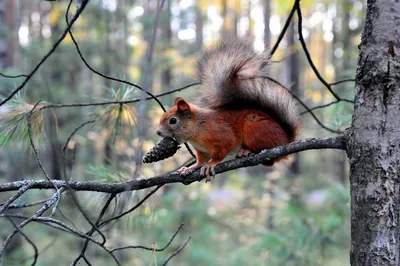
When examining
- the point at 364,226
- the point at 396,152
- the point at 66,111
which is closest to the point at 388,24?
the point at 396,152

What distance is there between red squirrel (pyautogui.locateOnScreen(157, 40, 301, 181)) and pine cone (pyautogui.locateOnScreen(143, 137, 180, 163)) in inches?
3.4

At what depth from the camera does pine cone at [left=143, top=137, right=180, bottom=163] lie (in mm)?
1309

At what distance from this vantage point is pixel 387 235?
0.92m

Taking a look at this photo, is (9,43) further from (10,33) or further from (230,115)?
(230,115)

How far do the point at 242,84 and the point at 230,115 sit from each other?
159 millimetres

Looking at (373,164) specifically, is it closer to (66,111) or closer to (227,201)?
(66,111)

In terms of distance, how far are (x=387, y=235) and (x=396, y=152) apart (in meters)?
0.19

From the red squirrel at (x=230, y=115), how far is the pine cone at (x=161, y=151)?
9 cm

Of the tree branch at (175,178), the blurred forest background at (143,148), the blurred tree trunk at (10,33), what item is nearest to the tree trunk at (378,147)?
the tree branch at (175,178)

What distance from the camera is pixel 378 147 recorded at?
94cm

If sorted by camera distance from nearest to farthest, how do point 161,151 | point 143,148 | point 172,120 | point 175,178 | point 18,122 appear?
point 175,178, point 161,151, point 18,122, point 172,120, point 143,148

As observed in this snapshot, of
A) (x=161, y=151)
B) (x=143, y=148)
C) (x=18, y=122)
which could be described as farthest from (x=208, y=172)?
(x=143, y=148)

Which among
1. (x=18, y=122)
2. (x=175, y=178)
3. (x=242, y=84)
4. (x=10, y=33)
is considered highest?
(x=10, y=33)

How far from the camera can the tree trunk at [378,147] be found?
3.02 feet
